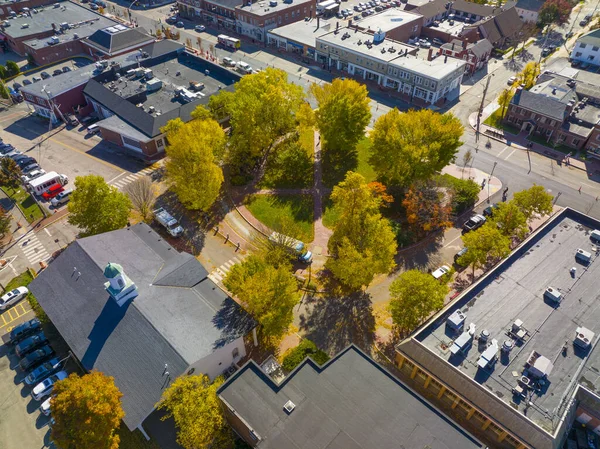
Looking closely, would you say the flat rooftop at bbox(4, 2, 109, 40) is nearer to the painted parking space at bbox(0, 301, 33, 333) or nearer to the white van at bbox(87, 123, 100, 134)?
the white van at bbox(87, 123, 100, 134)

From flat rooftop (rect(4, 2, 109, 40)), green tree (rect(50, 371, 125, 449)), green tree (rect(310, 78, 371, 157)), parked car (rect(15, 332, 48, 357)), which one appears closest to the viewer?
green tree (rect(50, 371, 125, 449))

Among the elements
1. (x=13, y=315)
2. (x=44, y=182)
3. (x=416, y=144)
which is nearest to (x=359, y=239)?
(x=416, y=144)

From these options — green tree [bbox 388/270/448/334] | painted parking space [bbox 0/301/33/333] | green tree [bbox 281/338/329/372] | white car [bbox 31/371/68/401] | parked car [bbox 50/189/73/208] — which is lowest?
painted parking space [bbox 0/301/33/333]

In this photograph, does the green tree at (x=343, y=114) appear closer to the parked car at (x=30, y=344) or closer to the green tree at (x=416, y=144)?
the green tree at (x=416, y=144)

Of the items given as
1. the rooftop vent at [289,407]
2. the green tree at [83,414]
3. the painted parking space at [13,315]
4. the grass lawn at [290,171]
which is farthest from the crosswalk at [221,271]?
the painted parking space at [13,315]

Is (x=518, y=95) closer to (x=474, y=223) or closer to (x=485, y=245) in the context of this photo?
(x=474, y=223)

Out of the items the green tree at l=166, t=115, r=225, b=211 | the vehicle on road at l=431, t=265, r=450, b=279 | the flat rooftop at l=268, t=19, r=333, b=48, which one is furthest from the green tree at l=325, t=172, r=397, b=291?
the flat rooftop at l=268, t=19, r=333, b=48
